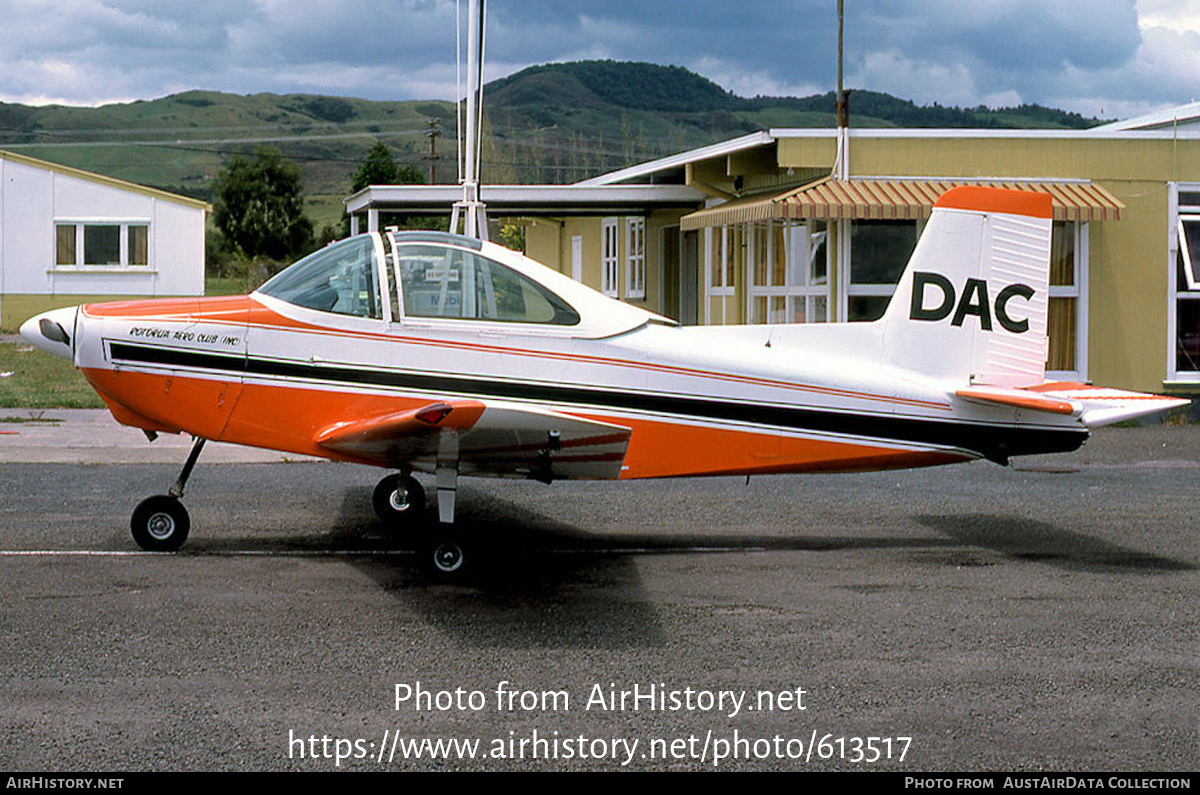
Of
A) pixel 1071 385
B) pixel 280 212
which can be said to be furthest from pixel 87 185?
pixel 1071 385

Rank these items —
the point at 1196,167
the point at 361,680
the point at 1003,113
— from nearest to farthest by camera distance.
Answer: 1. the point at 361,680
2. the point at 1196,167
3. the point at 1003,113

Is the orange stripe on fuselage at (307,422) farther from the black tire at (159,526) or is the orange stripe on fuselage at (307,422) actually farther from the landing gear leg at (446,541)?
the black tire at (159,526)

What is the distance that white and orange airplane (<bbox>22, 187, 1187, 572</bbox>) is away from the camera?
24.7 feet

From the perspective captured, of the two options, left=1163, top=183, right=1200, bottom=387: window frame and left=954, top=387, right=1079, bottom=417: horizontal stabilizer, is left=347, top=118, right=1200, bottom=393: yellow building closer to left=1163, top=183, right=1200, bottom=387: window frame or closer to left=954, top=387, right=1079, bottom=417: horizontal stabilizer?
left=1163, top=183, right=1200, bottom=387: window frame

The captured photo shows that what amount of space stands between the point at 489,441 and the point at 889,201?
9.50m

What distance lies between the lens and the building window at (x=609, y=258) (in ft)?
84.7

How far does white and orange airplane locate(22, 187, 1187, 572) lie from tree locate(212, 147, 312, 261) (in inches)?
2306

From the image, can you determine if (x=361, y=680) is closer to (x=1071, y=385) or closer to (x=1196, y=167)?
(x=1071, y=385)

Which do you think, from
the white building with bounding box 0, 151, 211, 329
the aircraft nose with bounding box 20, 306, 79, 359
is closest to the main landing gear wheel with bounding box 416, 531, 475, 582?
the aircraft nose with bounding box 20, 306, 79, 359

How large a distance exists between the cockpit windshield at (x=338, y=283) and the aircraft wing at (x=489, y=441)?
2.30ft

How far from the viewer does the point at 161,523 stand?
7934mm

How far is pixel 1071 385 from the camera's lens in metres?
8.35

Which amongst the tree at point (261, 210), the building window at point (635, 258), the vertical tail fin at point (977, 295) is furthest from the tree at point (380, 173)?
the vertical tail fin at point (977, 295)
